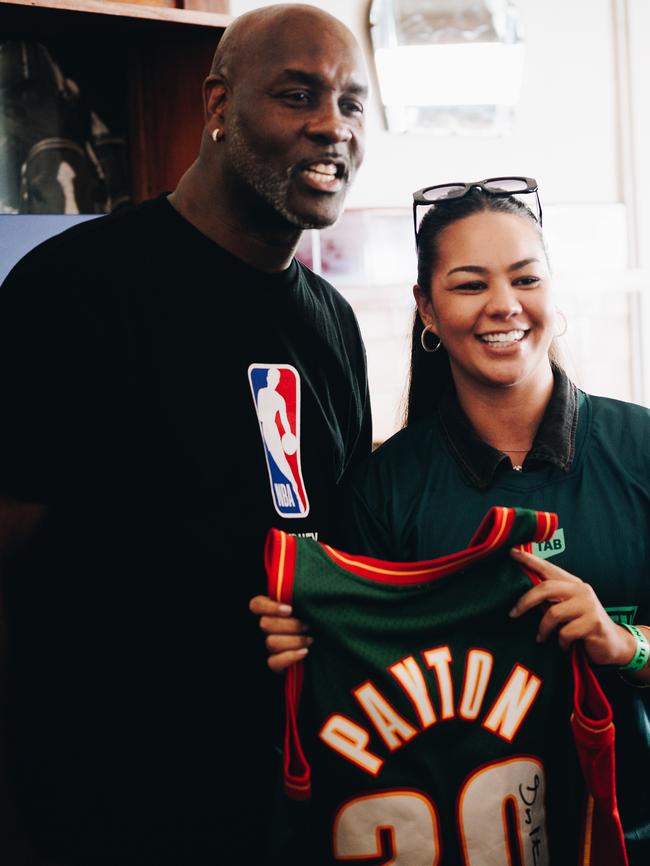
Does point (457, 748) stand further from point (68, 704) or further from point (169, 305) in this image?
point (169, 305)

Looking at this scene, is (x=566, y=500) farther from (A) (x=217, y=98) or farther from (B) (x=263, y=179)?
(A) (x=217, y=98)

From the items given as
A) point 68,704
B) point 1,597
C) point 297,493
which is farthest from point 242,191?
point 68,704

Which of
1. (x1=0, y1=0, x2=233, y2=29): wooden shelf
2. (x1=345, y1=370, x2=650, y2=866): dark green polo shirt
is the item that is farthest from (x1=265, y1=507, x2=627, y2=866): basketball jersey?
(x1=0, y1=0, x2=233, y2=29): wooden shelf

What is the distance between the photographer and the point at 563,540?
50.9 inches

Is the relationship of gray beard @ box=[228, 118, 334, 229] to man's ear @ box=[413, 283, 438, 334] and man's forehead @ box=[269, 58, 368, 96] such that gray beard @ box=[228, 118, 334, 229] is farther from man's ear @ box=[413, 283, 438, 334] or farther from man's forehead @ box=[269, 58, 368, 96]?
man's ear @ box=[413, 283, 438, 334]

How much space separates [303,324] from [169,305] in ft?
0.85

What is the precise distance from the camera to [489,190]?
1516 millimetres

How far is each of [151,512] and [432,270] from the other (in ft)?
1.94

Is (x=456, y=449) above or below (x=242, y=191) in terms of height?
below

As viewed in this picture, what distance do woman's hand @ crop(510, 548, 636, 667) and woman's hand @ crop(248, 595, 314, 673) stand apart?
0.89 feet

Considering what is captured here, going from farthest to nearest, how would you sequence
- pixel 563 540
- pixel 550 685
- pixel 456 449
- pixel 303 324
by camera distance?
pixel 303 324 → pixel 456 449 → pixel 563 540 → pixel 550 685

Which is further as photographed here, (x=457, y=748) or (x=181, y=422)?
(x=181, y=422)

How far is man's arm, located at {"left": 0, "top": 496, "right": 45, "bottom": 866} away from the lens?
139cm

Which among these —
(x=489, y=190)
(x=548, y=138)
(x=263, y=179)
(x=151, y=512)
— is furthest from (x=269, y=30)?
(x=548, y=138)
